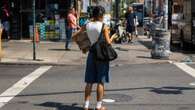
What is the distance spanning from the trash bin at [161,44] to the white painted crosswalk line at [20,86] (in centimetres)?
436

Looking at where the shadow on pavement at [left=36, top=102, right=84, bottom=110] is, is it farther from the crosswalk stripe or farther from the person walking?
the crosswalk stripe

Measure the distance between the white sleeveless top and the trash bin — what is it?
33.1 ft

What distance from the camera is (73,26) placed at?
22.7 m

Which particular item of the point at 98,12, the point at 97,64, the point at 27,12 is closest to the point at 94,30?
the point at 98,12

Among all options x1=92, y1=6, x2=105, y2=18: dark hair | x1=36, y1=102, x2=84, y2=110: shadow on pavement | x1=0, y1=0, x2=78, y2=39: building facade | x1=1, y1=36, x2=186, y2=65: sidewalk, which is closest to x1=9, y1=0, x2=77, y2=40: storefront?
x1=0, y1=0, x2=78, y2=39: building facade

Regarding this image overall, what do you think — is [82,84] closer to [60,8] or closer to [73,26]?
[73,26]

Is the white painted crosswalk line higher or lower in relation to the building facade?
lower

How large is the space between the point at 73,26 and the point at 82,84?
30.9 feet

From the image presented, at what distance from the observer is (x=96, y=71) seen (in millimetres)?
9969

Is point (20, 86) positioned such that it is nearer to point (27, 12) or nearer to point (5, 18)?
point (5, 18)

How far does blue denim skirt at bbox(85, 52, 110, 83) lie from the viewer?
9867 mm

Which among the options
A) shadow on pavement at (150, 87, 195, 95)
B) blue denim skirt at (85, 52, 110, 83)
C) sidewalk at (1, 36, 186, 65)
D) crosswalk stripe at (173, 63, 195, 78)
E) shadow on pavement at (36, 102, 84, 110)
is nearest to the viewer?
blue denim skirt at (85, 52, 110, 83)

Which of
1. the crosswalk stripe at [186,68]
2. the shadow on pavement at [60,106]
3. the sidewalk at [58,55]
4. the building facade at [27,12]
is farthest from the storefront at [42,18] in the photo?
the shadow on pavement at [60,106]

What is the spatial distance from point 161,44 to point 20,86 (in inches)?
316
